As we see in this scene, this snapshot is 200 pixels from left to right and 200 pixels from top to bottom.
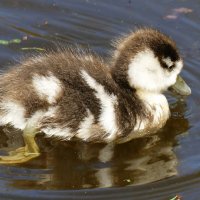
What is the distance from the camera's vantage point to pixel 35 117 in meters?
4.06

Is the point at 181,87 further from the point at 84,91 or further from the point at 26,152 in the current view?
the point at 26,152

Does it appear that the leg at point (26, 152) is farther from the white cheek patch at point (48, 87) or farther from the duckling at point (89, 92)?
the white cheek patch at point (48, 87)

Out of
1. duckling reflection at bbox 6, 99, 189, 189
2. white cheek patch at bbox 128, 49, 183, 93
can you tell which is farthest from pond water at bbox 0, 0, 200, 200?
white cheek patch at bbox 128, 49, 183, 93

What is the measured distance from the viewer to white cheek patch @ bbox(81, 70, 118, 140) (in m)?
4.06

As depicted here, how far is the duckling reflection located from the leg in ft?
0.17

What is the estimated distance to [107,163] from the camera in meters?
4.02

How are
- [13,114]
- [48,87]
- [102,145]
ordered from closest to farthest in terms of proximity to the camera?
[48,87] → [13,114] → [102,145]

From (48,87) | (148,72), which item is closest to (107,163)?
(48,87)

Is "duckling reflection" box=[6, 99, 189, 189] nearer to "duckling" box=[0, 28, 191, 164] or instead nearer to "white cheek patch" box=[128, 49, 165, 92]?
"duckling" box=[0, 28, 191, 164]

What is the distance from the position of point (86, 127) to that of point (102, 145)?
0.19 metres

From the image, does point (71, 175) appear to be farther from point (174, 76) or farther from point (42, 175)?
point (174, 76)

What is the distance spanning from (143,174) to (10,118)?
83 centimetres

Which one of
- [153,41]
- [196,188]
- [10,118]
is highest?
[153,41]

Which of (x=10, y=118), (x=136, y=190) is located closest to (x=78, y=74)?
(x=10, y=118)
